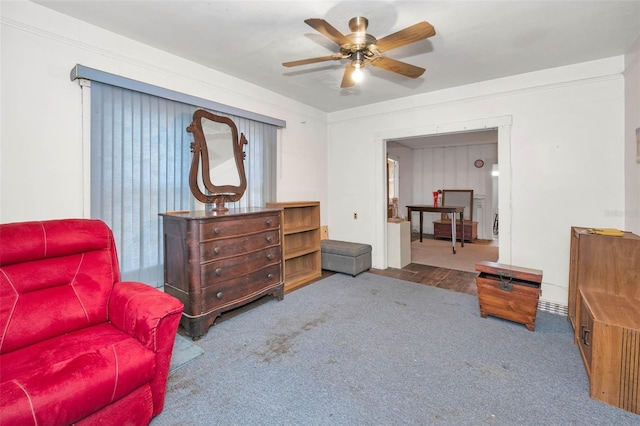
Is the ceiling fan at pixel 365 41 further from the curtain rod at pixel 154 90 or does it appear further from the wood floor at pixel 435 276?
the wood floor at pixel 435 276

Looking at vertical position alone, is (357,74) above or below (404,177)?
above

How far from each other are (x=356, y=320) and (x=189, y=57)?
2923mm

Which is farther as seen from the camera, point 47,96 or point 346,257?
point 346,257

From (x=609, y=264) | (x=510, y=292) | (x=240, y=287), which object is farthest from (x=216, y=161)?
(x=609, y=264)

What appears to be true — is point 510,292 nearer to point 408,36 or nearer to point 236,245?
point 408,36

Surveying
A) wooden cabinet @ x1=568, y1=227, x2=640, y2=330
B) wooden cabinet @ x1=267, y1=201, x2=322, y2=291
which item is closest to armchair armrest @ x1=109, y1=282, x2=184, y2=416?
wooden cabinet @ x1=267, y1=201, x2=322, y2=291

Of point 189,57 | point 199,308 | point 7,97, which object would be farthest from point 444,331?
point 7,97

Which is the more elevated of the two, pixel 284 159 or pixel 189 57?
pixel 189 57

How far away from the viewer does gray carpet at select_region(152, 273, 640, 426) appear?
1569mm

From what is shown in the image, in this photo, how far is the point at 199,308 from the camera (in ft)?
7.91

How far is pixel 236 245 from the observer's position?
269 centimetres

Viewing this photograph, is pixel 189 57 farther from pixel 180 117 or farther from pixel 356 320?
pixel 356 320

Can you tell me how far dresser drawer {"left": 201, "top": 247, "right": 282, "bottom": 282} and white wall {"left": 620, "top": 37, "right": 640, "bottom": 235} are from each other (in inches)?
125

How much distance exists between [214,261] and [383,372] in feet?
5.12
